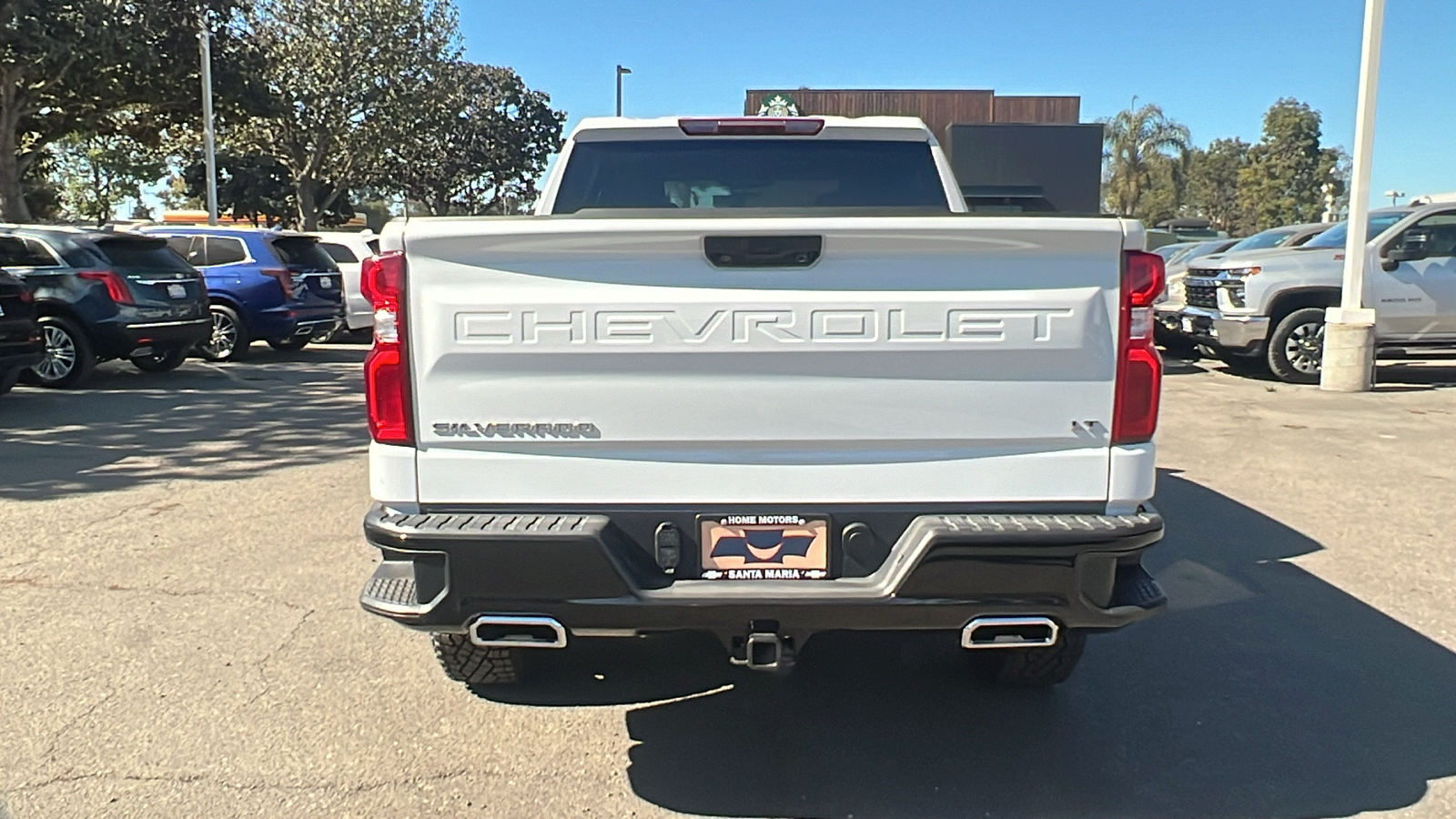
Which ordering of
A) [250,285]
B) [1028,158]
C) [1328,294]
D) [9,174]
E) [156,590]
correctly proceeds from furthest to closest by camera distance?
[9,174] → [250,285] → [1028,158] → [1328,294] → [156,590]

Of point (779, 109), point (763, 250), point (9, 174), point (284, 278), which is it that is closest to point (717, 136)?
point (763, 250)

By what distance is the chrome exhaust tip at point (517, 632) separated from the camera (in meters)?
2.94

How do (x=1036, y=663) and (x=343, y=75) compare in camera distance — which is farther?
(x=343, y=75)

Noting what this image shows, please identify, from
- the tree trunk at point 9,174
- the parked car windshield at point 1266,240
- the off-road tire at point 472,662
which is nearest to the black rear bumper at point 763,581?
the off-road tire at point 472,662

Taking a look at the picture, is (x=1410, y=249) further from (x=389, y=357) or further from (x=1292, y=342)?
(x=389, y=357)

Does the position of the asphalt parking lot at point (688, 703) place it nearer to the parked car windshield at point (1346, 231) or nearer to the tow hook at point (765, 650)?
the tow hook at point (765, 650)

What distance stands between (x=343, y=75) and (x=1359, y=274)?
29.9 m

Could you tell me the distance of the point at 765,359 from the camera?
9.49 feet

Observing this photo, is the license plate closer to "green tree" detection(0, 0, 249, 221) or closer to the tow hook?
the tow hook

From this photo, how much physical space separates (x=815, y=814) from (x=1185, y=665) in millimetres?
1860

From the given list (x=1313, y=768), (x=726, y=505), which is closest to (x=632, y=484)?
(x=726, y=505)

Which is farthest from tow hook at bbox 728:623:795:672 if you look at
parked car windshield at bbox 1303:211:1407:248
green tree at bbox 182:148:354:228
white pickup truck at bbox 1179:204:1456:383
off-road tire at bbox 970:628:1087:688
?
green tree at bbox 182:148:354:228

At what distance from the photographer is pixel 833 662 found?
13.9ft

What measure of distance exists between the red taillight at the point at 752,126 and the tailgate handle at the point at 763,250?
178cm
